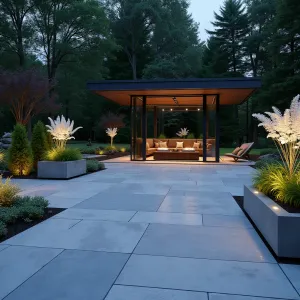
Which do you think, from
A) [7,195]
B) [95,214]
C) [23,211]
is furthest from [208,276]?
[7,195]

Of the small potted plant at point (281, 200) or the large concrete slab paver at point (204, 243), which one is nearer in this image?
the small potted plant at point (281, 200)

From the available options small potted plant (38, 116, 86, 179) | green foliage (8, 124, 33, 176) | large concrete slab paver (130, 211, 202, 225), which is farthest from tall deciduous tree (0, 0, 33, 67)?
large concrete slab paver (130, 211, 202, 225)

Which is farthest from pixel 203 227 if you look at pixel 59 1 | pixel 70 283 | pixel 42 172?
pixel 59 1

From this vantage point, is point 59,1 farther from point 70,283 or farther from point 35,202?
point 70,283

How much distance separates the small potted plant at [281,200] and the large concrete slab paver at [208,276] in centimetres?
29

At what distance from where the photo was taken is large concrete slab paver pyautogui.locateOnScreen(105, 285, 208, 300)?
223cm

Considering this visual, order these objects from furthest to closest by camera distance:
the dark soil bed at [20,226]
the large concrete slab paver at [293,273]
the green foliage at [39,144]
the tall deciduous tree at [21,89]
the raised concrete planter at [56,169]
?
the tall deciduous tree at [21,89], the green foliage at [39,144], the raised concrete planter at [56,169], the dark soil bed at [20,226], the large concrete slab paver at [293,273]

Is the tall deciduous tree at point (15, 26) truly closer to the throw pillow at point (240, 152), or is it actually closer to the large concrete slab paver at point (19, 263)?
the throw pillow at point (240, 152)

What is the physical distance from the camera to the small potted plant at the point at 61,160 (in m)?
8.36

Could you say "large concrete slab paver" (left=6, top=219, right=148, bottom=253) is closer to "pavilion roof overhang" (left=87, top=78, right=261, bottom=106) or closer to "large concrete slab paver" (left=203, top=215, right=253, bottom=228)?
"large concrete slab paver" (left=203, top=215, right=253, bottom=228)

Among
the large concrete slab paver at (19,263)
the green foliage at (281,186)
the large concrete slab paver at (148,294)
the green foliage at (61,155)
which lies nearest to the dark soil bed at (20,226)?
the large concrete slab paver at (19,263)

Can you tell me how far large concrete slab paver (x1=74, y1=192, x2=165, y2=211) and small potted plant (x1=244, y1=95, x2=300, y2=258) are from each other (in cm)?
164

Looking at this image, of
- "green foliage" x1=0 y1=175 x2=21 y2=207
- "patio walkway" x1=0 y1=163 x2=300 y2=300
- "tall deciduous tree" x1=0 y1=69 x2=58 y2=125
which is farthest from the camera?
"tall deciduous tree" x1=0 y1=69 x2=58 y2=125

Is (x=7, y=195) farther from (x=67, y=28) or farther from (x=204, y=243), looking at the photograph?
(x=67, y=28)
